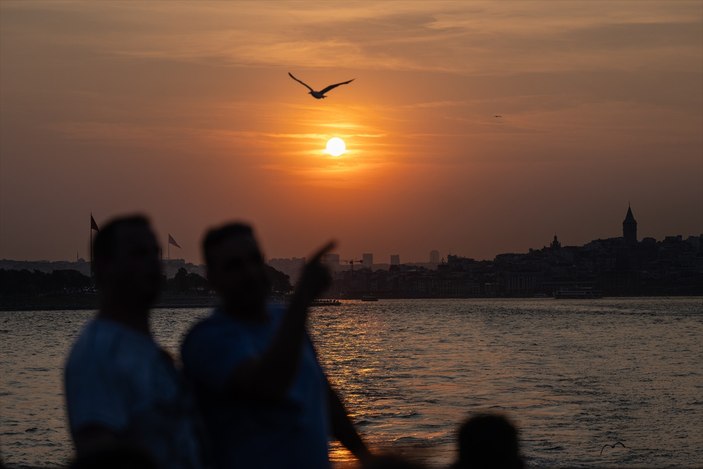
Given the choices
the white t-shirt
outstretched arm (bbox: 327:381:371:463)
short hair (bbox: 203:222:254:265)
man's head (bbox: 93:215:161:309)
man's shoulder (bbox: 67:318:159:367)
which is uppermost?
short hair (bbox: 203:222:254:265)

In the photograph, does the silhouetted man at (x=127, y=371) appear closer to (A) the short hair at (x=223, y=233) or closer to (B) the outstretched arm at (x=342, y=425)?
(A) the short hair at (x=223, y=233)

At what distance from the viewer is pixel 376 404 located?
31.2m

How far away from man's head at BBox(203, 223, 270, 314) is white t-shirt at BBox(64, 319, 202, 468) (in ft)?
0.99

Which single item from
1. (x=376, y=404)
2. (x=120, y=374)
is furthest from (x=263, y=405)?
(x=376, y=404)

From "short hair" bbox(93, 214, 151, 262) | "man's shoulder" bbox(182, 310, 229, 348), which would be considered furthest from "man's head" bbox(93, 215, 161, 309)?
"man's shoulder" bbox(182, 310, 229, 348)

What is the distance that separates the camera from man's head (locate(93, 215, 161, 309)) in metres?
2.89

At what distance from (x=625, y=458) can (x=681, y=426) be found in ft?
19.2

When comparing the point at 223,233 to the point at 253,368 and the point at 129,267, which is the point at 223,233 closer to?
the point at 129,267

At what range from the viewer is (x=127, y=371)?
2750 mm

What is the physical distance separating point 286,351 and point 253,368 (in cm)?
11

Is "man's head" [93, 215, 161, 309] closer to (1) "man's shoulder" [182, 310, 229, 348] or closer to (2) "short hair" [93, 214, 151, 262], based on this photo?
(2) "short hair" [93, 214, 151, 262]

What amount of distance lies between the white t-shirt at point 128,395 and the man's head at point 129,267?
0.08 meters

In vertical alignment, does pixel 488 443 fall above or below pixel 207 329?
below

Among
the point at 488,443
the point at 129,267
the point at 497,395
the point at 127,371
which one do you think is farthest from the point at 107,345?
the point at 497,395
